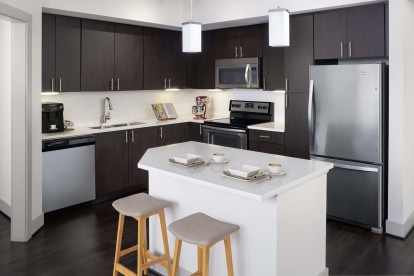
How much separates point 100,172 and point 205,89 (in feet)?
7.58

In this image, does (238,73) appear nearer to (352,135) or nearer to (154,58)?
A: (154,58)

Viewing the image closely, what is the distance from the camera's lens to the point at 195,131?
560 cm

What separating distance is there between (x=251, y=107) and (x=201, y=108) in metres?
0.84

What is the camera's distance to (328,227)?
12.5 ft

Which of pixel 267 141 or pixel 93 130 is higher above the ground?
pixel 93 130

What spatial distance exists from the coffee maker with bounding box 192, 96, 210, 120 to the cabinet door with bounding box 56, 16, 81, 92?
197 centimetres

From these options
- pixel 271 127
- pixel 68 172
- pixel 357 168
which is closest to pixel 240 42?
pixel 271 127

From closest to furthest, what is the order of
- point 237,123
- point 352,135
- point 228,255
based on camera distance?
point 228,255 → point 352,135 → point 237,123

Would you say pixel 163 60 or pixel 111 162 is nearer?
pixel 111 162

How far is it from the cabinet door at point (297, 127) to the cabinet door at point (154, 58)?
6.56ft

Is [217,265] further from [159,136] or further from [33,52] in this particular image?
[159,136]

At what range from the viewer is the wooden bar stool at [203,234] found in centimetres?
212

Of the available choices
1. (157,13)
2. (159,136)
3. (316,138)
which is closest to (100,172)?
(159,136)

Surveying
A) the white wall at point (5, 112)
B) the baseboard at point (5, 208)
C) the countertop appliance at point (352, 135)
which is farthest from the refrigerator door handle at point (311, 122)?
the baseboard at point (5, 208)
